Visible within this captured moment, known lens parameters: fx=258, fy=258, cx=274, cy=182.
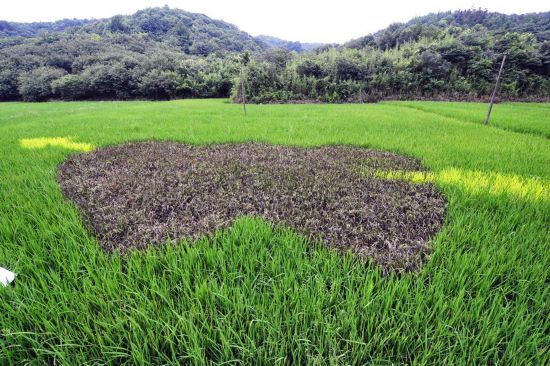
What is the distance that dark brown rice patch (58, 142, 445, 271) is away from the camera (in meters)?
2.09

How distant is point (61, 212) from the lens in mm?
2469

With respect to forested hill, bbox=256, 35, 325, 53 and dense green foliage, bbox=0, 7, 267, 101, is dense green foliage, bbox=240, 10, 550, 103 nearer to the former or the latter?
dense green foliage, bbox=0, 7, 267, 101

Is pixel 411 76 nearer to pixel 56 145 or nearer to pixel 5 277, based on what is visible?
pixel 56 145

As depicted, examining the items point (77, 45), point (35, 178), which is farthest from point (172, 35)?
point (35, 178)

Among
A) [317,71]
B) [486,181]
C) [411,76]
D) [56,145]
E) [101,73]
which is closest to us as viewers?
[486,181]

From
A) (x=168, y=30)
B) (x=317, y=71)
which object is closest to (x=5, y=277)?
(x=317, y=71)

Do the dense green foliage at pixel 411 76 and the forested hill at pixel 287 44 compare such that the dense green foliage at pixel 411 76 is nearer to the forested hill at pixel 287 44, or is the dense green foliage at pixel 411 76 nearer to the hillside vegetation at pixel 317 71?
the hillside vegetation at pixel 317 71

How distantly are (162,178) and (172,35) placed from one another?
4019 inches

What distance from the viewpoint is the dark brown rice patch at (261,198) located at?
2.09 metres

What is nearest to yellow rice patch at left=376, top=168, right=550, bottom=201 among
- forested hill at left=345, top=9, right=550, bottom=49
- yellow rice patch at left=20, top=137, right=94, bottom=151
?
yellow rice patch at left=20, top=137, right=94, bottom=151

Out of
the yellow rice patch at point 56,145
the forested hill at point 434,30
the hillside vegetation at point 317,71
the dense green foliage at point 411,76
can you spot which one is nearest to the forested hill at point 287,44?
the forested hill at point 434,30

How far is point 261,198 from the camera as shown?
2846 millimetres

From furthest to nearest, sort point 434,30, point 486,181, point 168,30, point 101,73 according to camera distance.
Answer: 1. point 168,30
2. point 434,30
3. point 101,73
4. point 486,181

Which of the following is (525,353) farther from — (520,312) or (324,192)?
(324,192)
